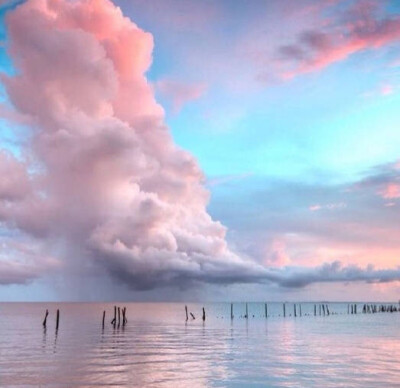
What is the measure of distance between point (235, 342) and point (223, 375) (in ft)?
73.2

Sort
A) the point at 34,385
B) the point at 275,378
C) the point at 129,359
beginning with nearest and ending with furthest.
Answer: the point at 34,385
the point at 275,378
the point at 129,359

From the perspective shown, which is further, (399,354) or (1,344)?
(1,344)

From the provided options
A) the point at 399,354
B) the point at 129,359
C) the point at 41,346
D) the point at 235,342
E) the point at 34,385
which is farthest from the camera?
the point at 235,342

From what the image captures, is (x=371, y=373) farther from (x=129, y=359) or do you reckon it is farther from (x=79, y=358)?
(x=79, y=358)

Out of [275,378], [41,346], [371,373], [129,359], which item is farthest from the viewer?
[41,346]

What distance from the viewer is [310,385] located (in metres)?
29.4

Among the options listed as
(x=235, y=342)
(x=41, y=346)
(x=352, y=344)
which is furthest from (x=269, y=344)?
(x=41, y=346)

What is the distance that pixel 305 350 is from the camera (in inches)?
1837

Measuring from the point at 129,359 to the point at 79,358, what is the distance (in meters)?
4.42

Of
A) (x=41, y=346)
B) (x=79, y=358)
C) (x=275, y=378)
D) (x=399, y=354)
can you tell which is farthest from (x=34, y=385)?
(x=399, y=354)

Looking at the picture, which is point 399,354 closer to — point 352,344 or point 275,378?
point 352,344

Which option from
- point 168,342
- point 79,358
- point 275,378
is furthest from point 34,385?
point 168,342

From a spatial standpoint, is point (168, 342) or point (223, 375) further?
point (168, 342)

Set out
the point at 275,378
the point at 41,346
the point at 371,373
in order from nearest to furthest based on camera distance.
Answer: the point at 275,378 → the point at 371,373 → the point at 41,346
